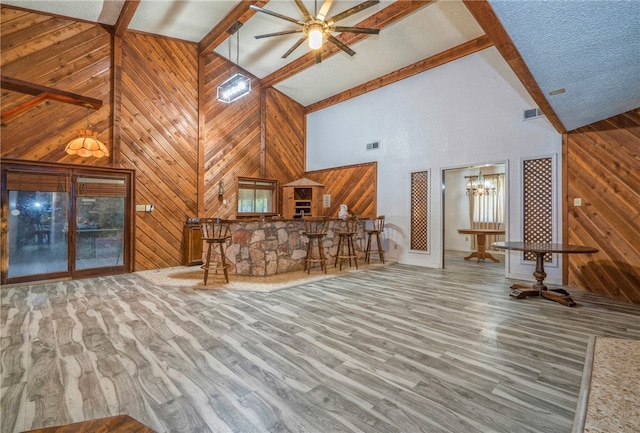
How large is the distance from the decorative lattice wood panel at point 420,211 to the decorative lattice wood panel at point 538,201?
1.72 m

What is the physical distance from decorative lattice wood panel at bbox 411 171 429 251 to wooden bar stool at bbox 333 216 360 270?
1251 mm

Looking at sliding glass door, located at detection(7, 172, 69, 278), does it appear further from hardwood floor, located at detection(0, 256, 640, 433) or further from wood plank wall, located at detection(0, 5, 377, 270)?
hardwood floor, located at detection(0, 256, 640, 433)

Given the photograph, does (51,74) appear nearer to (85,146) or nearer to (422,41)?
(85,146)

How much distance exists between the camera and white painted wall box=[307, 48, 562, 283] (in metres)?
5.03

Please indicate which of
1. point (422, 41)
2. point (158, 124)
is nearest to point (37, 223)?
point (158, 124)

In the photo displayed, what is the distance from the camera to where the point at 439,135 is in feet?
19.8

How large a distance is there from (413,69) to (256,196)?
4.77 m

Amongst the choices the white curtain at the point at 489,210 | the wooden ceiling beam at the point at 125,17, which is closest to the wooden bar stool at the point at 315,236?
the wooden ceiling beam at the point at 125,17

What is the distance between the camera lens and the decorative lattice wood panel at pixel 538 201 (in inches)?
188

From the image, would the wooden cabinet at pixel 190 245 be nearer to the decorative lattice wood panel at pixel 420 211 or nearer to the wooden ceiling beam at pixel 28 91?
the decorative lattice wood panel at pixel 420 211

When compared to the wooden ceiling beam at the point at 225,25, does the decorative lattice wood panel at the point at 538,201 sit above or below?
below

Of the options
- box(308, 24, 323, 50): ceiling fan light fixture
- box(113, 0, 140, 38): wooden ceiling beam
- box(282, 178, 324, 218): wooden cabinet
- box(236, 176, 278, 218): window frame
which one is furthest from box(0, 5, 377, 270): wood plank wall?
box(308, 24, 323, 50): ceiling fan light fixture

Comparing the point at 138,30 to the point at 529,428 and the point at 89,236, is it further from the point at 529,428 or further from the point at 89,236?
the point at 529,428

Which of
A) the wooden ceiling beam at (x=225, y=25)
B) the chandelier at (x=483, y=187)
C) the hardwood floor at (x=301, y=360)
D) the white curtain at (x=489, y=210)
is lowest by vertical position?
the hardwood floor at (x=301, y=360)
